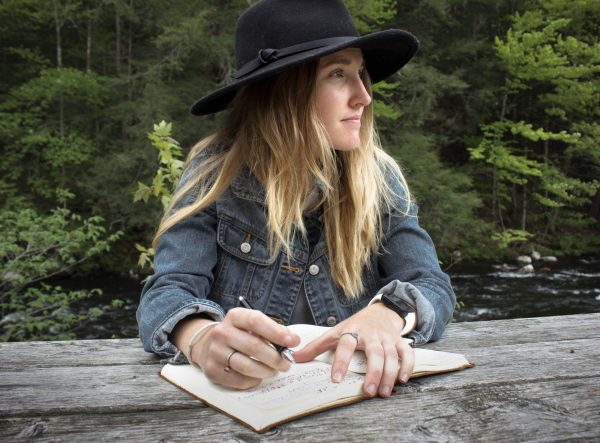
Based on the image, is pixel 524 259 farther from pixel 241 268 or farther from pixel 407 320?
pixel 407 320

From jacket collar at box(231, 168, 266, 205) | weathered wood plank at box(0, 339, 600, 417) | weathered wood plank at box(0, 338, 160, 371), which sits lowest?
weathered wood plank at box(0, 338, 160, 371)

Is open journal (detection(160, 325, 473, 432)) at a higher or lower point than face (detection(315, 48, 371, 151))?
lower

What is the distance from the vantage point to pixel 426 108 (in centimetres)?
1231

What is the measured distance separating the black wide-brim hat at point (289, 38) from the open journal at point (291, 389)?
823 millimetres

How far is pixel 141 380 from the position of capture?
1129 mm

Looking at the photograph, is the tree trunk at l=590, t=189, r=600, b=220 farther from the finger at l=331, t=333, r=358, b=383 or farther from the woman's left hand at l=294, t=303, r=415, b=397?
the finger at l=331, t=333, r=358, b=383

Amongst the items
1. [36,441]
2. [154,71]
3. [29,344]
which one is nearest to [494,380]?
[36,441]

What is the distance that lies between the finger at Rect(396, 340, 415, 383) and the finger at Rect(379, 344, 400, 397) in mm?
14

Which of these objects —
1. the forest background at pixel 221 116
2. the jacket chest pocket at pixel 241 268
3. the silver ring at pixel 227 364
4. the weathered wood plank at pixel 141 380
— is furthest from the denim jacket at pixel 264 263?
the forest background at pixel 221 116

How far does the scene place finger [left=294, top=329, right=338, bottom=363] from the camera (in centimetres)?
114

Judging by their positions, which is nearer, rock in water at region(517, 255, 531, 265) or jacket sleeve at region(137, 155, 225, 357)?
jacket sleeve at region(137, 155, 225, 357)

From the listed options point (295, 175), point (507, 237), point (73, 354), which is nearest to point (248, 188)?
point (295, 175)

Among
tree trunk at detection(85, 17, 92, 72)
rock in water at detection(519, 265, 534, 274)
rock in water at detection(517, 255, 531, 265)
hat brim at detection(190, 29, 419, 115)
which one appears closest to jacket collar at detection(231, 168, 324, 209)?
hat brim at detection(190, 29, 419, 115)

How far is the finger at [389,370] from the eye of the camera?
3.29 feet
